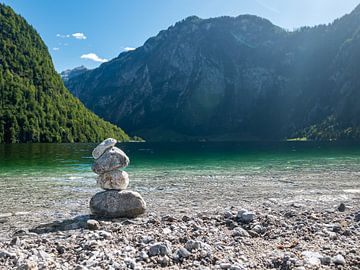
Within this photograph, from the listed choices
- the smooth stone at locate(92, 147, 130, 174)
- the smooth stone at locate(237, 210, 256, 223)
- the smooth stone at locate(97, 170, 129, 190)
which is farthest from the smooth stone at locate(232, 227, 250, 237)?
the smooth stone at locate(92, 147, 130, 174)

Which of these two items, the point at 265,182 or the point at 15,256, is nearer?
the point at 15,256

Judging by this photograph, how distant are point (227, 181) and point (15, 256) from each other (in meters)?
28.3

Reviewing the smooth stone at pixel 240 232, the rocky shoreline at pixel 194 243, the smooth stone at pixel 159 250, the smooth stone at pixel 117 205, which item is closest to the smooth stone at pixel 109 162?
the smooth stone at pixel 117 205

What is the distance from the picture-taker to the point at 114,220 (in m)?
19.4

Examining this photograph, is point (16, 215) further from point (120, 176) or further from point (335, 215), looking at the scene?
point (335, 215)

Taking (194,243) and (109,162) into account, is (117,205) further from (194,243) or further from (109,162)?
(194,243)

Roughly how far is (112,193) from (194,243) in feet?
26.4

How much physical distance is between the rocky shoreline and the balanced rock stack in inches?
25.6

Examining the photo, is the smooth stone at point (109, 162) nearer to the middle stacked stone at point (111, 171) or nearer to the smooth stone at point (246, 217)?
the middle stacked stone at point (111, 171)

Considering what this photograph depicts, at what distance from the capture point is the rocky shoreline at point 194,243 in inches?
485

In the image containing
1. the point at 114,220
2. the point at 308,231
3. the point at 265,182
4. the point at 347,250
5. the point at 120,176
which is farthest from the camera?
the point at 265,182

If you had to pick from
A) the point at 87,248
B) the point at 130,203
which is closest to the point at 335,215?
the point at 130,203

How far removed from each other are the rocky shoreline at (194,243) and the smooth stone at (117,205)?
0.53 meters

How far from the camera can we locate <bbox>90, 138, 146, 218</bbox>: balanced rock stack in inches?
794
